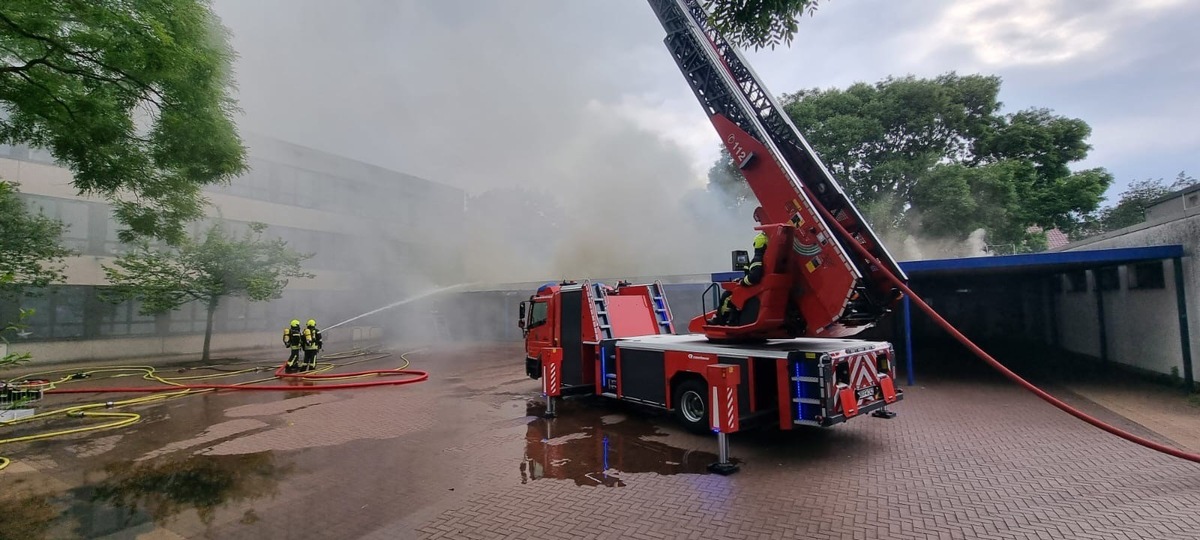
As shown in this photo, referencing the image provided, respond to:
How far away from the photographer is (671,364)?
7.11 meters

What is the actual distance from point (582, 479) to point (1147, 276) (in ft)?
40.6

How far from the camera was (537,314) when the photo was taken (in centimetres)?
1020

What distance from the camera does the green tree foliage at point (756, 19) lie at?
3339mm

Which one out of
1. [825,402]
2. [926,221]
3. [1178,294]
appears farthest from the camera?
[926,221]

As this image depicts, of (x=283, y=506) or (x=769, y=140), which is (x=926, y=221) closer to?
(x=769, y=140)

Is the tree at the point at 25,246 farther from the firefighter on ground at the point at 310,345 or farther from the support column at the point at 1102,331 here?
the support column at the point at 1102,331

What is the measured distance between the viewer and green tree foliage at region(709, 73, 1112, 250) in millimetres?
18688

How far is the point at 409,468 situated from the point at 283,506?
130cm

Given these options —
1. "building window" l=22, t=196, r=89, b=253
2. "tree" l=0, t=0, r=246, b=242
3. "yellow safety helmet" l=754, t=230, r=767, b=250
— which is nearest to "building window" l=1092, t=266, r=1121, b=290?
"yellow safety helmet" l=754, t=230, r=767, b=250

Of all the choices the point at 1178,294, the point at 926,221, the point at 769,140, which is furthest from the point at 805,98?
the point at 769,140

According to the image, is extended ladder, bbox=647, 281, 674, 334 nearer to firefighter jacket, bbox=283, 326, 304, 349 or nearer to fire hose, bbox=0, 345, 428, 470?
fire hose, bbox=0, 345, 428, 470

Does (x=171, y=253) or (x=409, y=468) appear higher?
(x=171, y=253)

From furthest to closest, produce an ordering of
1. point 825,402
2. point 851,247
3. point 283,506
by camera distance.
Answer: point 851,247
point 825,402
point 283,506

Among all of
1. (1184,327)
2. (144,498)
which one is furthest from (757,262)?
(1184,327)
